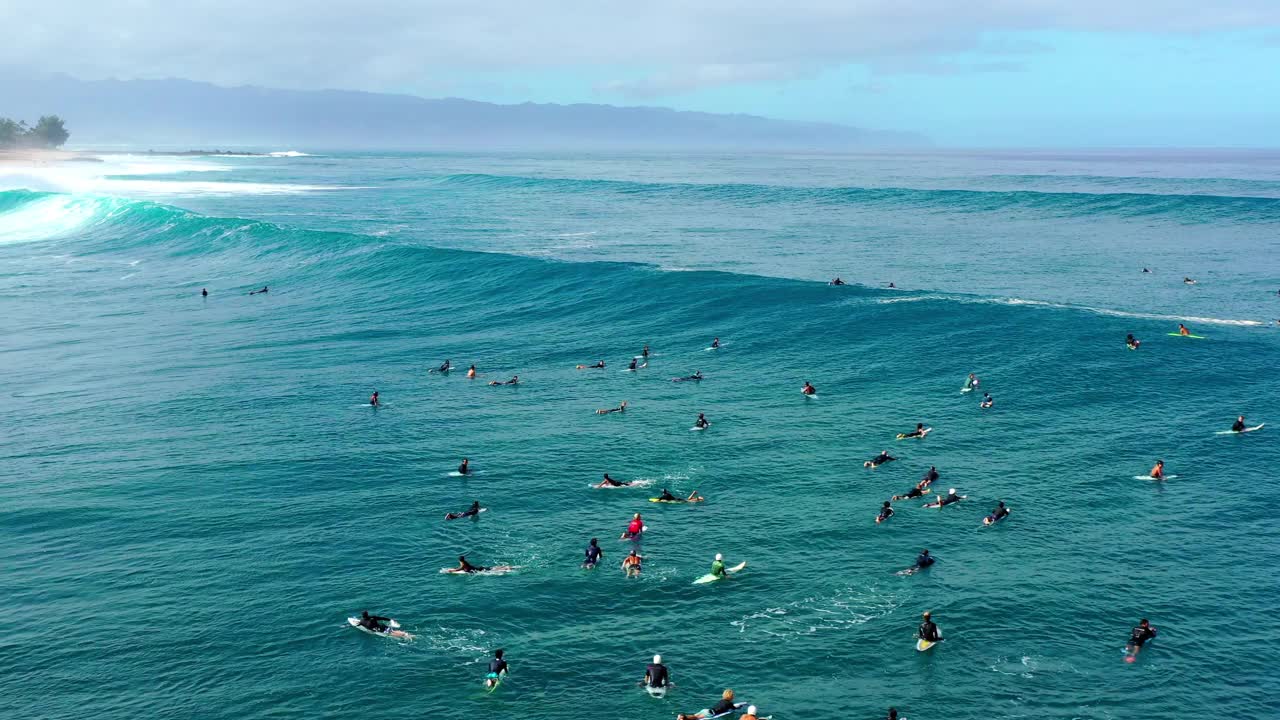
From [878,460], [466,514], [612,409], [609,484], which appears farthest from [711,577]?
[612,409]

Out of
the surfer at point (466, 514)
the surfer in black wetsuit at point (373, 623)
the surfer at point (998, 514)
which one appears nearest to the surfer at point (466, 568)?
the surfer in black wetsuit at point (373, 623)

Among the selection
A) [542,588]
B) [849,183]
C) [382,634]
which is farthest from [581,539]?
[849,183]

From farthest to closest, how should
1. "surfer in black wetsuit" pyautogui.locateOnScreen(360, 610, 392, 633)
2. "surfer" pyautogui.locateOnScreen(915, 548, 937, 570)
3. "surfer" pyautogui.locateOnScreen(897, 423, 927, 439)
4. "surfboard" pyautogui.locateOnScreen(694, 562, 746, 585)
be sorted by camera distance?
1. "surfer" pyautogui.locateOnScreen(897, 423, 927, 439)
2. "surfer" pyautogui.locateOnScreen(915, 548, 937, 570)
3. "surfboard" pyautogui.locateOnScreen(694, 562, 746, 585)
4. "surfer in black wetsuit" pyautogui.locateOnScreen(360, 610, 392, 633)

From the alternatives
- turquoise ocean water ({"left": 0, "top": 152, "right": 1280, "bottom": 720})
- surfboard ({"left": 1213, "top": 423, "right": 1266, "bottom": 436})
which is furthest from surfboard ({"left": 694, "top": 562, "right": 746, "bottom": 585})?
surfboard ({"left": 1213, "top": 423, "right": 1266, "bottom": 436})

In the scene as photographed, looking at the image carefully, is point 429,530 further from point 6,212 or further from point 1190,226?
point 6,212

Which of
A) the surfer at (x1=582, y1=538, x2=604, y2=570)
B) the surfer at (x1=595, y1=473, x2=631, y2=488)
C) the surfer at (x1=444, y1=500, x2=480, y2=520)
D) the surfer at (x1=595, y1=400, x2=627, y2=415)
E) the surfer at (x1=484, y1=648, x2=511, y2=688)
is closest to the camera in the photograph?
the surfer at (x1=484, y1=648, x2=511, y2=688)

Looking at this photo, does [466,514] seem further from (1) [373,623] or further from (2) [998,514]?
(2) [998,514]

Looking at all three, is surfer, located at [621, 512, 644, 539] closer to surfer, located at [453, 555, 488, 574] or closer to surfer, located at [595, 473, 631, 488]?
surfer, located at [595, 473, 631, 488]
